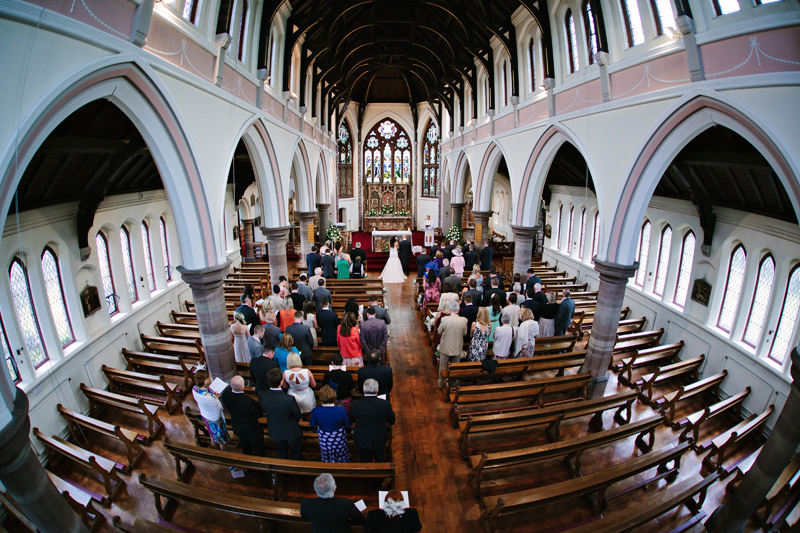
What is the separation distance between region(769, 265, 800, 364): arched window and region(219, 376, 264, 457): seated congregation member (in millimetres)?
9226

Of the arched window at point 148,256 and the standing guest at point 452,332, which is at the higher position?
the arched window at point 148,256

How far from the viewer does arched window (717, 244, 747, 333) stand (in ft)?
29.0

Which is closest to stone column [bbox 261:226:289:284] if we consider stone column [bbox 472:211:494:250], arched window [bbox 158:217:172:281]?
arched window [bbox 158:217:172:281]

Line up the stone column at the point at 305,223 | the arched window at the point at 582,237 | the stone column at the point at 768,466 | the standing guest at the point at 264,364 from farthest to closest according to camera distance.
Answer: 1. the stone column at the point at 305,223
2. the arched window at the point at 582,237
3. the standing guest at the point at 264,364
4. the stone column at the point at 768,466

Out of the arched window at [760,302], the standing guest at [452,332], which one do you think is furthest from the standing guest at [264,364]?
the arched window at [760,302]

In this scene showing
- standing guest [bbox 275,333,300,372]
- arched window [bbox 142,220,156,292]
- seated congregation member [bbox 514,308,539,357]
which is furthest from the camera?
arched window [bbox 142,220,156,292]

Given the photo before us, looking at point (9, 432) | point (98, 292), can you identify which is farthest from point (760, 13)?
point (98, 292)

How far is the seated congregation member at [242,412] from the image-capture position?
495 cm

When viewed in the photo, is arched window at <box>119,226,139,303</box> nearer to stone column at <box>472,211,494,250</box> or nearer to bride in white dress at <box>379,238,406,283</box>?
bride in white dress at <box>379,238,406,283</box>

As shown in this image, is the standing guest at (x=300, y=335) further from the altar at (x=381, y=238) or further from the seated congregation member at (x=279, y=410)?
the altar at (x=381, y=238)

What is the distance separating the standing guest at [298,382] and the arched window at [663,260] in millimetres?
10286

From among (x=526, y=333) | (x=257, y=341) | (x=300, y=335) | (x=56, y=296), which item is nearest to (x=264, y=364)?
(x=257, y=341)

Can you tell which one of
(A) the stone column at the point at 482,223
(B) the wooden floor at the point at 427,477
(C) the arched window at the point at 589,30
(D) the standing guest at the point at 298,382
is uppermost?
(C) the arched window at the point at 589,30

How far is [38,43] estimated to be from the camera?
3580 millimetres
